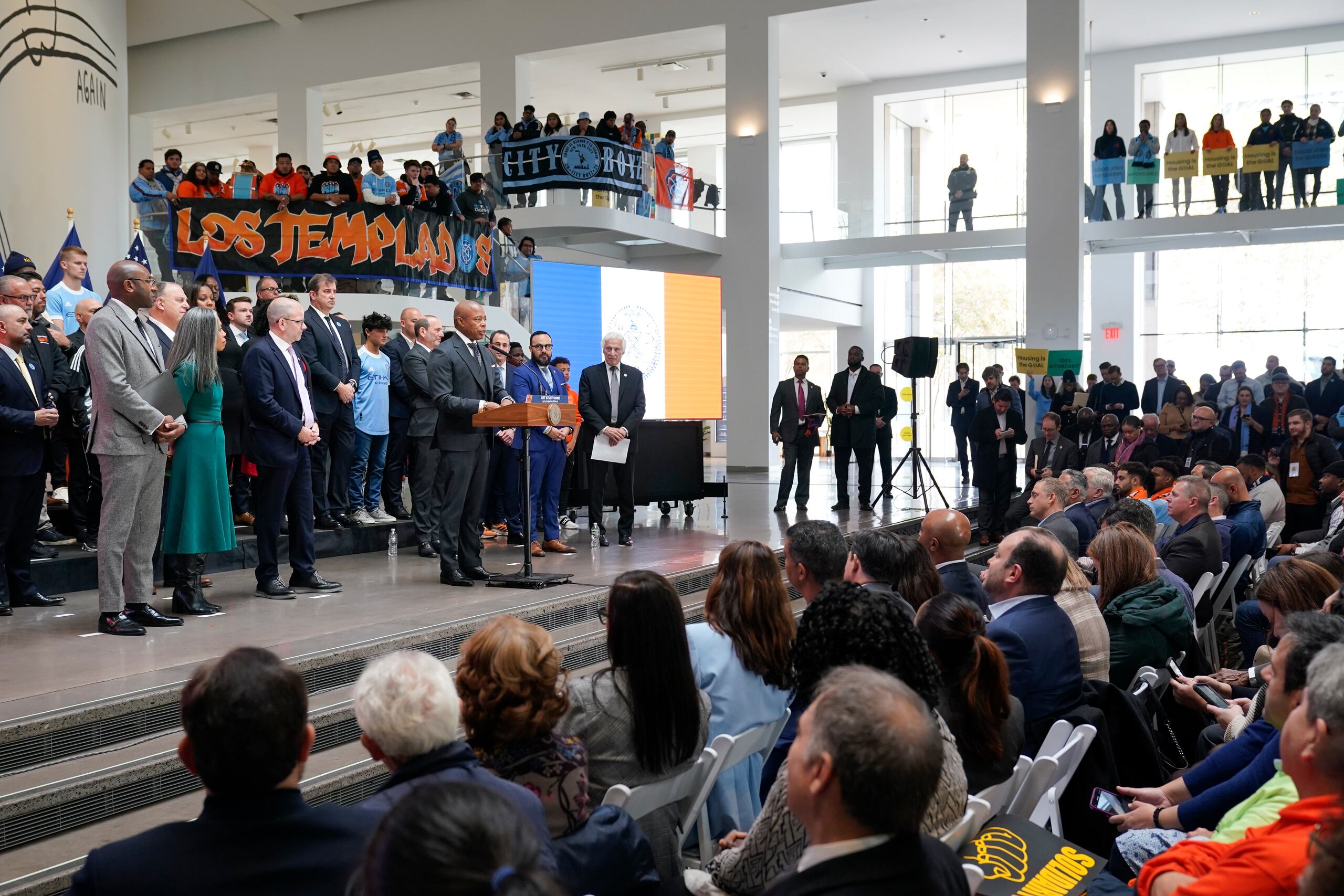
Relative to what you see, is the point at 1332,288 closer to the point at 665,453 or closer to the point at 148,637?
the point at 665,453

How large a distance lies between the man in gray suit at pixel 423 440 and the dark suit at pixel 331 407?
14.9 inches

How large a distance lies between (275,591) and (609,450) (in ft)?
9.56

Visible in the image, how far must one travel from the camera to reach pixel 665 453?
912 centimetres

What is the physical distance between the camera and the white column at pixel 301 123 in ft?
60.5

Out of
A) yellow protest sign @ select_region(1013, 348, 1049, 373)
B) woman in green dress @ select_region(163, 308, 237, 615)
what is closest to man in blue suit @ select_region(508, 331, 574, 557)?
woman in green dress @ select_region(163, 308, 237, 615)

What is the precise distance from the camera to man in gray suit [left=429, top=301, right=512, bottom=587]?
5.80 meters

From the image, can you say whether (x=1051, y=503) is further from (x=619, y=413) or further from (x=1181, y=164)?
(x=1181, y=164)

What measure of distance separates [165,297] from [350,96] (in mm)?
16413

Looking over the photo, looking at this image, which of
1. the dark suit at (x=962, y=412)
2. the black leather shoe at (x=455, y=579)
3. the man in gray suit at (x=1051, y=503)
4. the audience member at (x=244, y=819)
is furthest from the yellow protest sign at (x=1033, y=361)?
the audience member at (x=244, y=819)

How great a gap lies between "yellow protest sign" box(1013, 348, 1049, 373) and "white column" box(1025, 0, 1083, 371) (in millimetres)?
2878

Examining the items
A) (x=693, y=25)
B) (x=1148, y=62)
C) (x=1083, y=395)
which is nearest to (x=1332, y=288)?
(x=1148, y=62)

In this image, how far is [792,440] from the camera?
10.4 metres

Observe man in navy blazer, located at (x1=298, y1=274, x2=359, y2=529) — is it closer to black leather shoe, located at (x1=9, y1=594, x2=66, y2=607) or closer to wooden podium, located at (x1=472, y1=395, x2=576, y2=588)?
wooden podium, located at (x1=472, y1=395, x2=576, y2=588)

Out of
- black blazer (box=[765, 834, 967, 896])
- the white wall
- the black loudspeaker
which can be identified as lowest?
black blazer (box=[765, 834, 967, 896])
